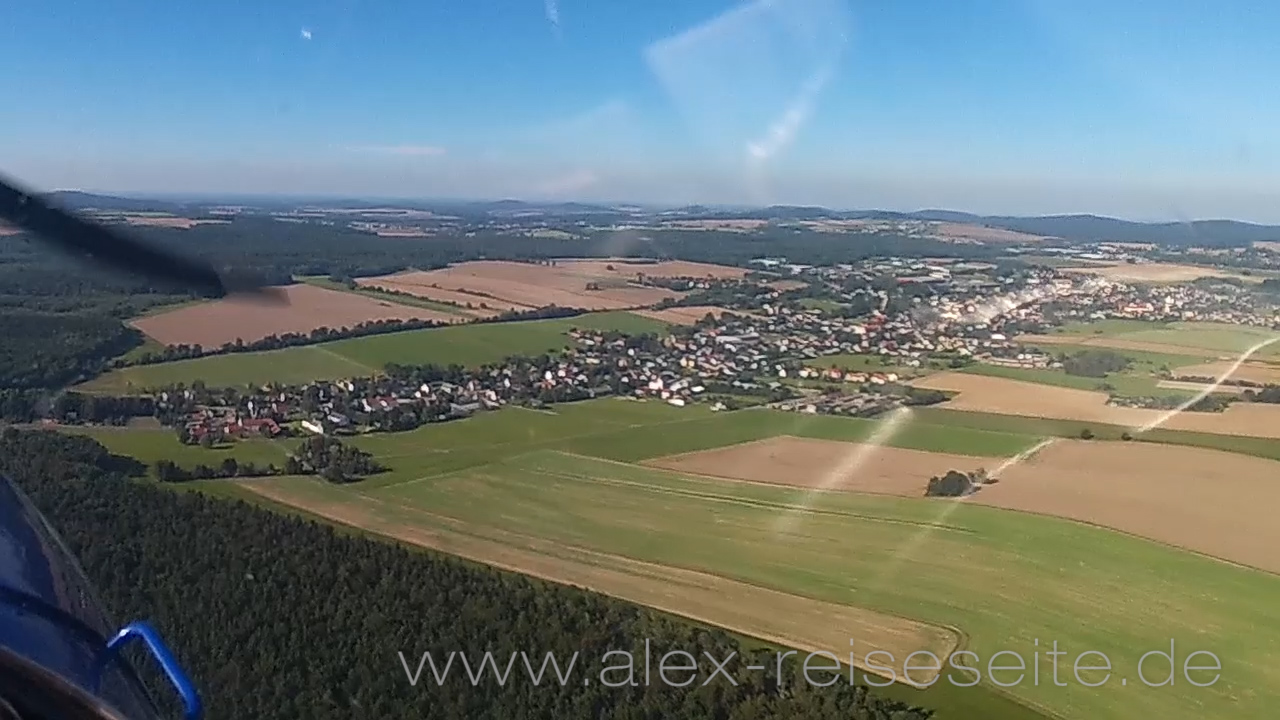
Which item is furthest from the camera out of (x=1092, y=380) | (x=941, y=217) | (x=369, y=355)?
(x=941, y=217)

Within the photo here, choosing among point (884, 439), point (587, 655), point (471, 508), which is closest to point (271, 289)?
point (587, 655)

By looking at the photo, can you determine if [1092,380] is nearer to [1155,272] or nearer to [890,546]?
[890,546]

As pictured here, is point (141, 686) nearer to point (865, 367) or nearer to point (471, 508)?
point (471, 508)

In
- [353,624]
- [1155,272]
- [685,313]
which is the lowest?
[353,624]

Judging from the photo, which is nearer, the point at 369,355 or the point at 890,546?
the point at 890,546

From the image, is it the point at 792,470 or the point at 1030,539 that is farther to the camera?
the point at 792,470

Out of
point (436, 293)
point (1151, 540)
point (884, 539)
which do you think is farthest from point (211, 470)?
point (436, 293)
